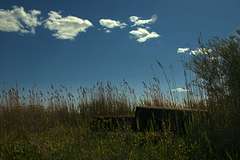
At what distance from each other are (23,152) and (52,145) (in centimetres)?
45

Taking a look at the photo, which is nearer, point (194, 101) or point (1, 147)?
point (1, 147)

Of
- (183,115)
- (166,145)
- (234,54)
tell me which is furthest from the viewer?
(183,115)

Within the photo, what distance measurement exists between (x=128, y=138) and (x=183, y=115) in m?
1.15

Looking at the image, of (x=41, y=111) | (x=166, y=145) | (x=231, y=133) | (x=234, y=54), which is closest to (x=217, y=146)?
(x=231, y=133)

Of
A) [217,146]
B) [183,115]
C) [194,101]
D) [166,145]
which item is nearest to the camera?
[217,146]

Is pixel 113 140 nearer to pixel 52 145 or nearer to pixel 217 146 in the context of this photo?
pixel 52 145

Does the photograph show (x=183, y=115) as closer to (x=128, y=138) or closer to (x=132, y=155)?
(x=128, y=138)

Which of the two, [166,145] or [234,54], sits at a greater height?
[234,54]

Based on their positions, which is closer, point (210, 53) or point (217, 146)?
point (217, 146)

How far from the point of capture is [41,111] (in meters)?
10.4

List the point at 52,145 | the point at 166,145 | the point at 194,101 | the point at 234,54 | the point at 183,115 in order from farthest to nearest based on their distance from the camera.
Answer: the point at 194,101, the point at 183,115, the point at 52,145, the point at 234,54, the point at 166,145

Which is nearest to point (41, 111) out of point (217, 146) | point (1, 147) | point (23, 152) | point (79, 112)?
point (79, 112)

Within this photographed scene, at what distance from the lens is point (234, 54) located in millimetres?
5258

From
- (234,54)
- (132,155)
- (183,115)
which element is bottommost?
(132,155)
